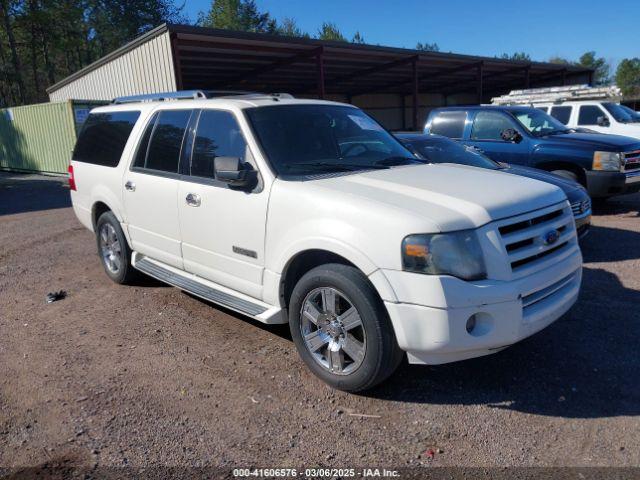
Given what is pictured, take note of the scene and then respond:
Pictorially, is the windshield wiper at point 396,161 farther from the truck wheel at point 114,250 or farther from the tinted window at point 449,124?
the tinted window at point 449,124

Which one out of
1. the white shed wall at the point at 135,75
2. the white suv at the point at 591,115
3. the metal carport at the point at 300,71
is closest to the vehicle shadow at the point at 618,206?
the white suv at the point at 591,115

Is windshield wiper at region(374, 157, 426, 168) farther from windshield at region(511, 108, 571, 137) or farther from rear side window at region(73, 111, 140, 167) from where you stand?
windshield at region(511, 108, 571, 137)

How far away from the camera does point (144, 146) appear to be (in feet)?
16.3

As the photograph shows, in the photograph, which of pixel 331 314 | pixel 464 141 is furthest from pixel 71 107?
pixel 331 314

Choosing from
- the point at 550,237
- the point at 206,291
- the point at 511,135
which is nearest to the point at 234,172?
the point at 206,291

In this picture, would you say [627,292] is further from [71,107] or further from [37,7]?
[37,7]

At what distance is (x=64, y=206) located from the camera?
11.7m

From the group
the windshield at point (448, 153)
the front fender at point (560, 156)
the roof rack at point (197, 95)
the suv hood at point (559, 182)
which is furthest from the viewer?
the front fender at point (560, 156)

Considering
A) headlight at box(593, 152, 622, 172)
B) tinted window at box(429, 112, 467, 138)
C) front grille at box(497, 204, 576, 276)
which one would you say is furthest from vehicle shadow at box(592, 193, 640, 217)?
front grille at box(497, 204, 576, 276)

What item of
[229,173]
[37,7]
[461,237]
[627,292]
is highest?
[37,7]

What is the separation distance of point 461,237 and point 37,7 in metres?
43.1

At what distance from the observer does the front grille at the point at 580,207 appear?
6.02 meters

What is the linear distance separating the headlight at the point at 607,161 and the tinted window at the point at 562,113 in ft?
14.7

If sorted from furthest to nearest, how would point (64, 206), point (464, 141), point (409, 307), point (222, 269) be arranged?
point (64, 206)
point (464, 141)
point (222, 269)
point (409, 307)
